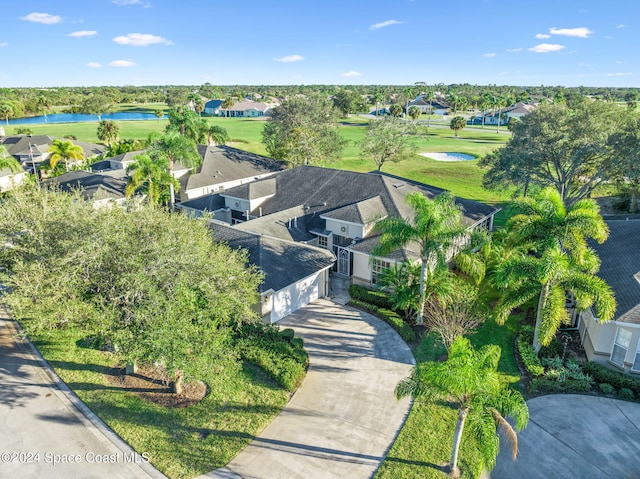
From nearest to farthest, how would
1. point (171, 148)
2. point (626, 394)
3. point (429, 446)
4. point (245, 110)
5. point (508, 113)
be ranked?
point (429, 446) < point (626, 394) < point (171, 148) < point (508, 113) < point (245, 110)

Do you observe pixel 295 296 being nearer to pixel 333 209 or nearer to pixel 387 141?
pixel 333 209

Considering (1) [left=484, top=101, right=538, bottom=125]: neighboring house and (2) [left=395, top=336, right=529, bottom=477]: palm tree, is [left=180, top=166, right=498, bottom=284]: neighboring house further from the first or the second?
(1) [left=484, top=101, right=538, bottom=125]: neighboring house

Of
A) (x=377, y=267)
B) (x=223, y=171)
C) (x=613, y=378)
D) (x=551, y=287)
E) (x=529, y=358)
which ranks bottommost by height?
(x=613, y=378)

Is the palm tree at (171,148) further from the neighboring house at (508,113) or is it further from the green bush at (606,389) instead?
the neighboring house at (508,113)

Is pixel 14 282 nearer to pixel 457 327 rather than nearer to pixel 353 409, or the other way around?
pixel 353 409

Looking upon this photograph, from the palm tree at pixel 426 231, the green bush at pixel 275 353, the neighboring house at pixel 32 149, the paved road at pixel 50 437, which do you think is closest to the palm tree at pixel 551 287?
the palm tree at pixel 426 231

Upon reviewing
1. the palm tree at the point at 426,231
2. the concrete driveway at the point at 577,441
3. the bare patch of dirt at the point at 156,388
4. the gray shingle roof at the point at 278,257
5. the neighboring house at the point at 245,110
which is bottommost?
the concrete driveway at the point at 577,441

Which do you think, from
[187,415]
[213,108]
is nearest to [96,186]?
[187,415]
